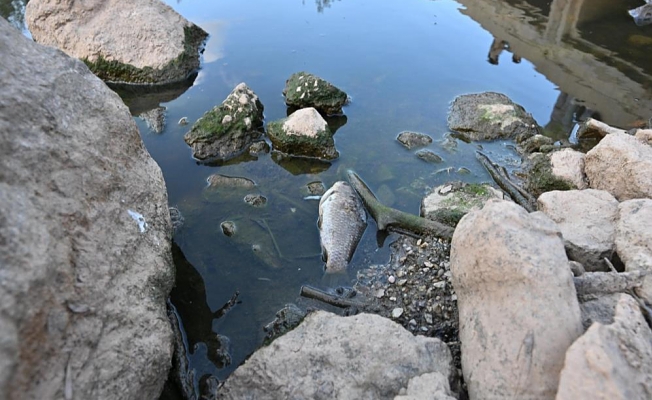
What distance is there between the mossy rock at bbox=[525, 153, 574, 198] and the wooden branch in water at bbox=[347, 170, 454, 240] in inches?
63.6

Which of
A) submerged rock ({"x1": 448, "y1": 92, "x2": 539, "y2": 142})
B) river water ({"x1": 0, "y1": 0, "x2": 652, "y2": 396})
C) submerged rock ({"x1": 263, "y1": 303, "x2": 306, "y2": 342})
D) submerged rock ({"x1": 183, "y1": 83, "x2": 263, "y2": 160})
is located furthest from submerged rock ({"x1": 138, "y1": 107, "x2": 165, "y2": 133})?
submerged rock ({"x1": 448, "y1": 92, "x2": 539, "y2": 142})

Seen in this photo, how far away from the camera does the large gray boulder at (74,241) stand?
2545 mm

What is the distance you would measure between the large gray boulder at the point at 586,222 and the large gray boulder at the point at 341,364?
178cm

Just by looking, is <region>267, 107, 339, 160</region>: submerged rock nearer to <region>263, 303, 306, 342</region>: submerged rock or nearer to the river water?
the river water

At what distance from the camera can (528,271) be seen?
3.20m

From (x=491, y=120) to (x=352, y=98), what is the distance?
2365 mm

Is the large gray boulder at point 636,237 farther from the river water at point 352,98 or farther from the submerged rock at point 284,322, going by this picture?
the submerged rock at point 284,322

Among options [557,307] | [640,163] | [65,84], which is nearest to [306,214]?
[65,84]

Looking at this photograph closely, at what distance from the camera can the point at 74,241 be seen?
10.3 feet

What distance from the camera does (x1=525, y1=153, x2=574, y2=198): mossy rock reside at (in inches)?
236

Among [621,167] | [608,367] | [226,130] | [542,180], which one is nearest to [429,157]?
[542,180]

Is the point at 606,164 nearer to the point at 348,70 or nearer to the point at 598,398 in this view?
the point at 598,398

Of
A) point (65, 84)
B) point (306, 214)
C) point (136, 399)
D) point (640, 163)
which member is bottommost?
point (306, 214)

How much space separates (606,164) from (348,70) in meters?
5.10
